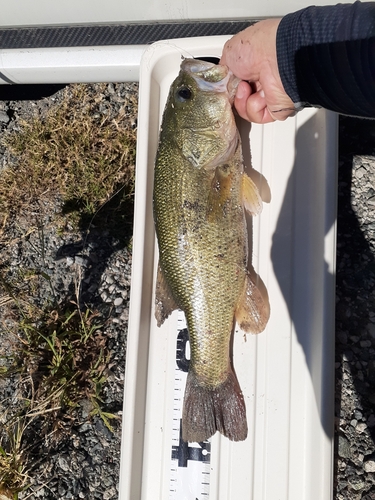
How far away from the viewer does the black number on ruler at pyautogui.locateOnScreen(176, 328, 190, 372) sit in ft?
7.67

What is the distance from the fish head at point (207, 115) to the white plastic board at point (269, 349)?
0.30 metres

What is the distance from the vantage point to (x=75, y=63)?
2473 mm

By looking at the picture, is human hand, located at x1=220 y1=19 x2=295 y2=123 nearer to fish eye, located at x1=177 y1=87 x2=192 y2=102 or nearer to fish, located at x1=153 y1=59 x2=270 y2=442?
fish, located at x1=153 y1=59 x2=270 y2=442

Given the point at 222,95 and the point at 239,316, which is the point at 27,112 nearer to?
the point at 222,95

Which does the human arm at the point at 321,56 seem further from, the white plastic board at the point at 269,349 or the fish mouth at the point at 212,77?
the white plastic board at the point at 269,349

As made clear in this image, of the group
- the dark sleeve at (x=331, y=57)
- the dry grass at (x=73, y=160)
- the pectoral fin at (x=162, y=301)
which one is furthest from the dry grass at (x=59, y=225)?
the dark sleeve at (x=331, y=57)

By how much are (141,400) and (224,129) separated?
145cm

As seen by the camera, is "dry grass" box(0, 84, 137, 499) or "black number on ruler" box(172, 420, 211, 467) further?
"dry grass" box(0, 84, 137, 499)

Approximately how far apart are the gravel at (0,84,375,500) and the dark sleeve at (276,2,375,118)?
2.92 feet

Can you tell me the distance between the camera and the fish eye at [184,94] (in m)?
2.12

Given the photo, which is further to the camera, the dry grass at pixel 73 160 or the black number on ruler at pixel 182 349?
the dry grass at pixel 73 160

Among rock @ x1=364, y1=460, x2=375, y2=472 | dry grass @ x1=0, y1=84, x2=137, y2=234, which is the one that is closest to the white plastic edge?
dry grass @ x1=0, y1=84, x2=137, y2=234

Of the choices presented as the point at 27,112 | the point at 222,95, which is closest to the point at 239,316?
the point at 222,95

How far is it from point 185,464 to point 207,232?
1203 millimetres
